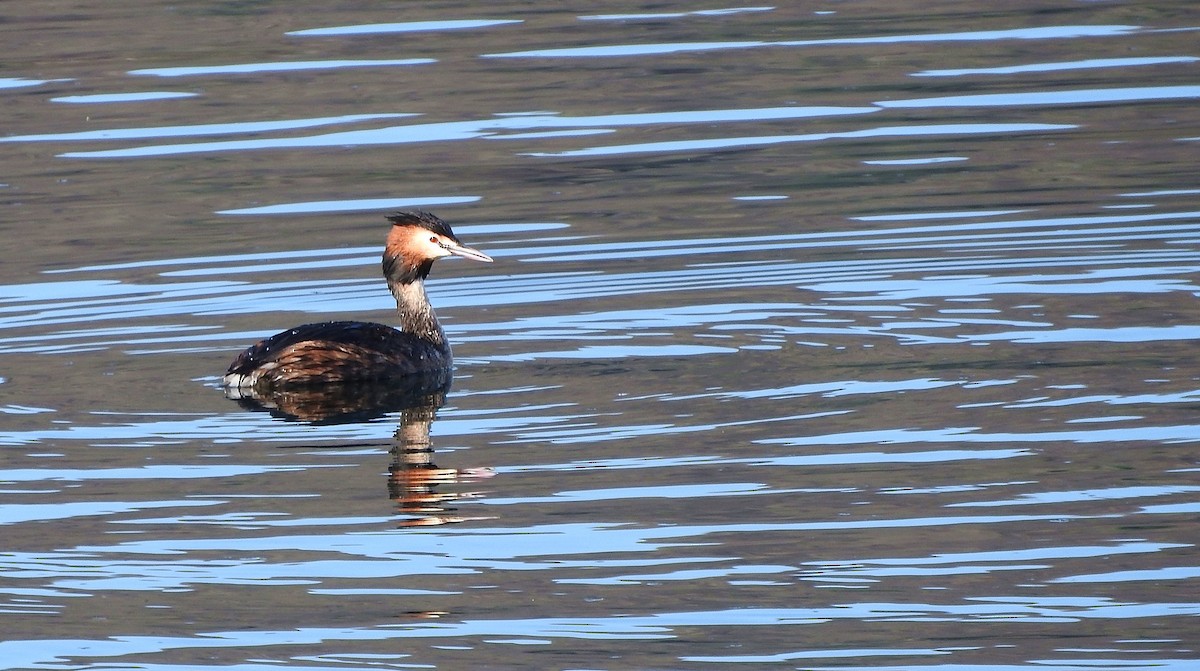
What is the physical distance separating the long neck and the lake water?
261mm

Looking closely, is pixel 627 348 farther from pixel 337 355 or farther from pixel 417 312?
pixel 337 355

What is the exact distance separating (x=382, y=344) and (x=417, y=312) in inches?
32.7

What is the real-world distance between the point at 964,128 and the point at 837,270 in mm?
5183

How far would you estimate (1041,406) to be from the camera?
10.2 m

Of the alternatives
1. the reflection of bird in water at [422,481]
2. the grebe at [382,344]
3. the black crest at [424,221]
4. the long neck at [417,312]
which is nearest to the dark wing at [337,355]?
the grebe at [382,344]

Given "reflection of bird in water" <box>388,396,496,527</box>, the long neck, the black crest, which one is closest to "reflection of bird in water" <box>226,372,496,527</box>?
"reflection of bird in water" <box>388,396,496,527</box>

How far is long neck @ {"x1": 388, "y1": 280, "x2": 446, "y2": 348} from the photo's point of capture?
12414 millimetres

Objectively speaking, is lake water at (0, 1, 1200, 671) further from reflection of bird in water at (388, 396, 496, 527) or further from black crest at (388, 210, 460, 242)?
black crest at (388, 210, 460, 242)

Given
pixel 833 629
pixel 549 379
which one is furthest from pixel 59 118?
pixel 833 629

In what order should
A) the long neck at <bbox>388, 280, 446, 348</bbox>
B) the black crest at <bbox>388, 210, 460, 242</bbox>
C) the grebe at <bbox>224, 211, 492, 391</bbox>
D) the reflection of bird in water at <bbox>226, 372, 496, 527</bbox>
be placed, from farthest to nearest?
the black crest at <bbox>388, 210, 460, 242</bbox> → the long neck at <bbox>388, 280, 446, 348</bbox> → the grebe at <bbox>224, 211, 492, 391</bbox> → the reflection of bird in water at <bbox>226, 372, 496, 527</bbox>

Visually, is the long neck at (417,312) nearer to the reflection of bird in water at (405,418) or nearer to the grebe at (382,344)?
the grebe at (382,344)

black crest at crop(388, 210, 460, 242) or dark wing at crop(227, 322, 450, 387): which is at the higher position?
black crest at crop(388, 210, 460, 242)

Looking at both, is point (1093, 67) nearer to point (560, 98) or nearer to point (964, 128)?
point (964, 128)

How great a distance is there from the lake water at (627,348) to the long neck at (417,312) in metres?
0.26
